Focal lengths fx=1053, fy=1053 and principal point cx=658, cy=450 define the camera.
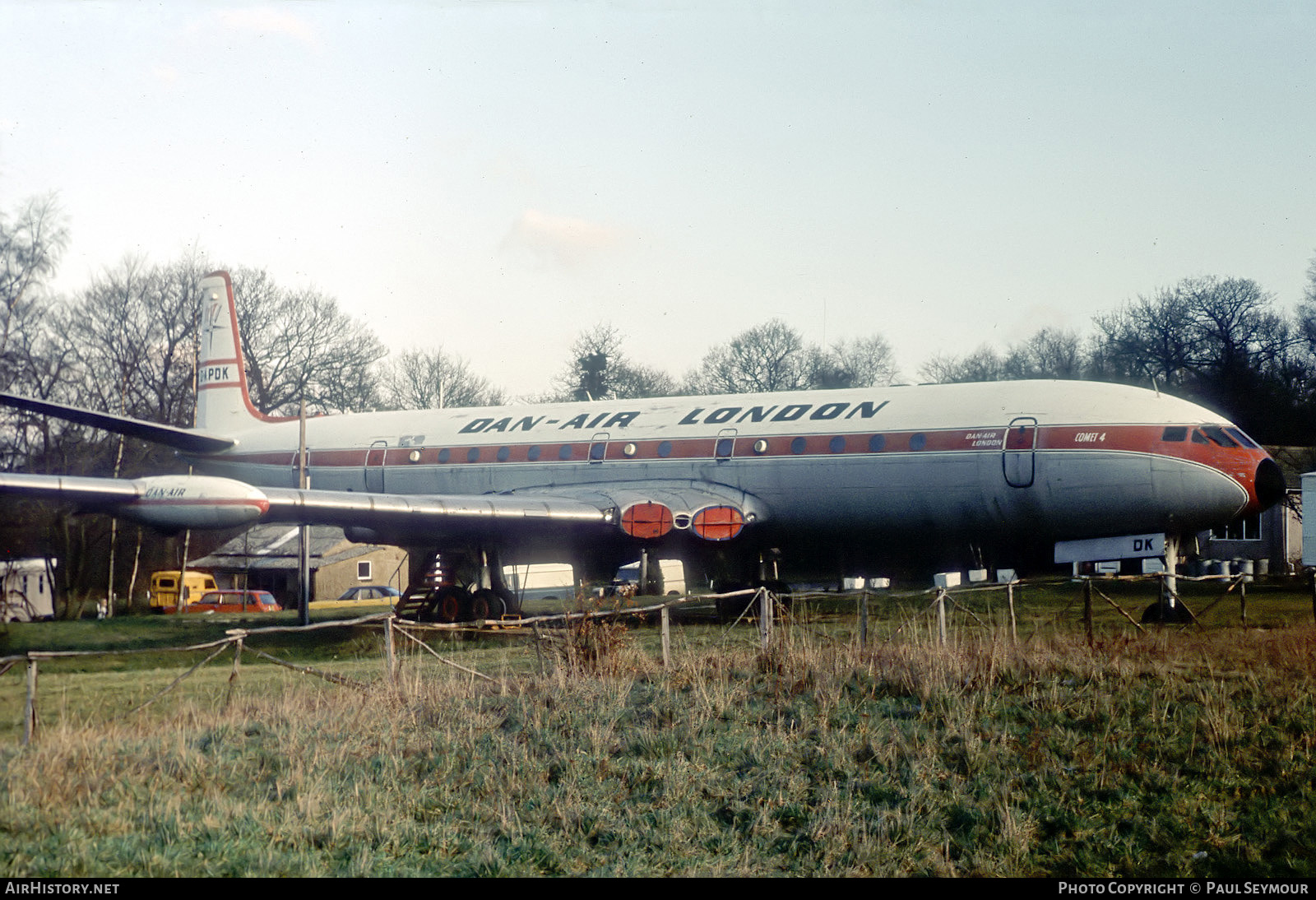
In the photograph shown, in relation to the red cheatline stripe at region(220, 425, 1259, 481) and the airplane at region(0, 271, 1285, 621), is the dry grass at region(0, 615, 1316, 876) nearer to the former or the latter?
the airplane at region(0, 271, 1285, 621)

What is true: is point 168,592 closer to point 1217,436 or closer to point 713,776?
point 1217,436

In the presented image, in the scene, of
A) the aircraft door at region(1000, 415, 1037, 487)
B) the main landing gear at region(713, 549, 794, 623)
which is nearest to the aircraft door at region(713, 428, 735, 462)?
the main landing gear at region(713, 549, 794, 623)

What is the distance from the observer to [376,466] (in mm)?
23750

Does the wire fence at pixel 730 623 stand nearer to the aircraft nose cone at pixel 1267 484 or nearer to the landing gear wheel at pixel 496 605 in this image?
the aircraft nose cone at pixel 1267 484

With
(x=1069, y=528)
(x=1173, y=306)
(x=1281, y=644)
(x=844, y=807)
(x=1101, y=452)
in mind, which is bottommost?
(x=844, y=807)

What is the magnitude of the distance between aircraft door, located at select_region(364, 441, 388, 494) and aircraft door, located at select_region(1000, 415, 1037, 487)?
1347 cm

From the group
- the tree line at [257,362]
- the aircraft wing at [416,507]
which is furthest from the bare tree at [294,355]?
the aircraft wing at [416,507]

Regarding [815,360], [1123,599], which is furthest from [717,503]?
[815,360]

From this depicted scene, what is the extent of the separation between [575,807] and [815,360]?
58.9 meters

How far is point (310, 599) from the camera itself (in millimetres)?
48094

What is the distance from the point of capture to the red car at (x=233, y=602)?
3894cm

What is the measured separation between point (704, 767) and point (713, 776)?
20 centimetres
